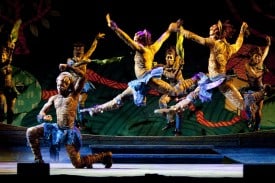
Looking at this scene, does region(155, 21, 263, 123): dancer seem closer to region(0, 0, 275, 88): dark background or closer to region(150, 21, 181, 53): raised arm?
region(150, 21, 181, 53): raised arm

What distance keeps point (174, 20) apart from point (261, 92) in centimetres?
160

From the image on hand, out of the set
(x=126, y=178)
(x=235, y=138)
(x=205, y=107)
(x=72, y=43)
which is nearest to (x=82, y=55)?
(x=72, y=43)

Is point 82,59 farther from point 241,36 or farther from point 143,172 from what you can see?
point 143,172

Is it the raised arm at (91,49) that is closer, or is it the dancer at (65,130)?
the dancer at (65,130)

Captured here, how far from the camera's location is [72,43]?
8.84m

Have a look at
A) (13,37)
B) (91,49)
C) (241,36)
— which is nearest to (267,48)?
(241,36)

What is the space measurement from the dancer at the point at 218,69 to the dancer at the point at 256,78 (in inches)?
3.6

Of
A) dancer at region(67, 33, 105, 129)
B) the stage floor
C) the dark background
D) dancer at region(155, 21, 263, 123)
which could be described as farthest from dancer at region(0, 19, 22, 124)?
dancer at region(155, 21, 263, 123)

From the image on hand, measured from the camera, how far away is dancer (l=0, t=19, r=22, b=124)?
8781 millimetres

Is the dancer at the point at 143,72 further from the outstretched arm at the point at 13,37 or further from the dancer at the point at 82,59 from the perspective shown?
the outstretched arm at the point at 13,37

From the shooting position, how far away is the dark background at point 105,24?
870 cm

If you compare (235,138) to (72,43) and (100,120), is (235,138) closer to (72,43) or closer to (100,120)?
(100,120)

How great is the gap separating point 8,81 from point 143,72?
2013 millimetres

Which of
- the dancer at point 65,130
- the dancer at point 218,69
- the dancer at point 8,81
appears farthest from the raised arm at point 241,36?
the dancer at point 8,81
